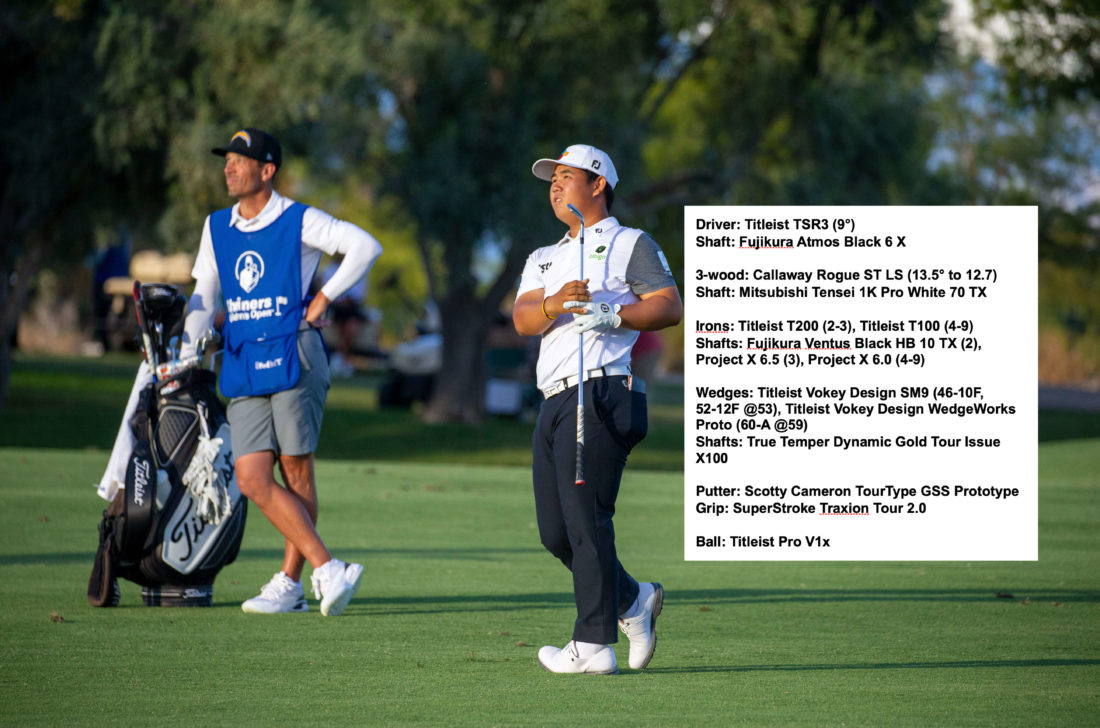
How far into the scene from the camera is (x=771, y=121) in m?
29.4

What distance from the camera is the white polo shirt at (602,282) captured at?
6.00m

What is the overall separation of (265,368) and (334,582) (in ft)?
3.37

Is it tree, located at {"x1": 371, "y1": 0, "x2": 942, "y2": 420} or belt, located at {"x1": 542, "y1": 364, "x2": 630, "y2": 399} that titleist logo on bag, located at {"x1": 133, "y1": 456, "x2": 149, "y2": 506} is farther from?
tree, located at {"x1": 371, "y1": 0, "x2": 942, "y2": 420}

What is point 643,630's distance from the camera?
20.3ft

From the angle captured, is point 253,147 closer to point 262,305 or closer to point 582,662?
point 262,305

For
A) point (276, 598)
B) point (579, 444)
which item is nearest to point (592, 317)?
point (579, 444)

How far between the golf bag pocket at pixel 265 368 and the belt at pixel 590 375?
1.65 metres

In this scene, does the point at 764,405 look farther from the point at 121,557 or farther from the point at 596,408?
the point at 121,557

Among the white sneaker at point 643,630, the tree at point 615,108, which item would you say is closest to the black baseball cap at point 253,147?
the white sneaker at point 643,630

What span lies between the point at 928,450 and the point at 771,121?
23525 millimetres

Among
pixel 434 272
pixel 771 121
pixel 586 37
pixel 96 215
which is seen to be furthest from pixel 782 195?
pixel 96 215

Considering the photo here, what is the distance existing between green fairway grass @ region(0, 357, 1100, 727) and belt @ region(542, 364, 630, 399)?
110cm

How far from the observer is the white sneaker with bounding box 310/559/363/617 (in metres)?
7.06

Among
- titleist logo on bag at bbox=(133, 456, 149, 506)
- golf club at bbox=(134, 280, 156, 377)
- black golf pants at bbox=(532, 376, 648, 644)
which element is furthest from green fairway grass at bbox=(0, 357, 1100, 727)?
golf club at bbox=(134, 280, 156, 377)
